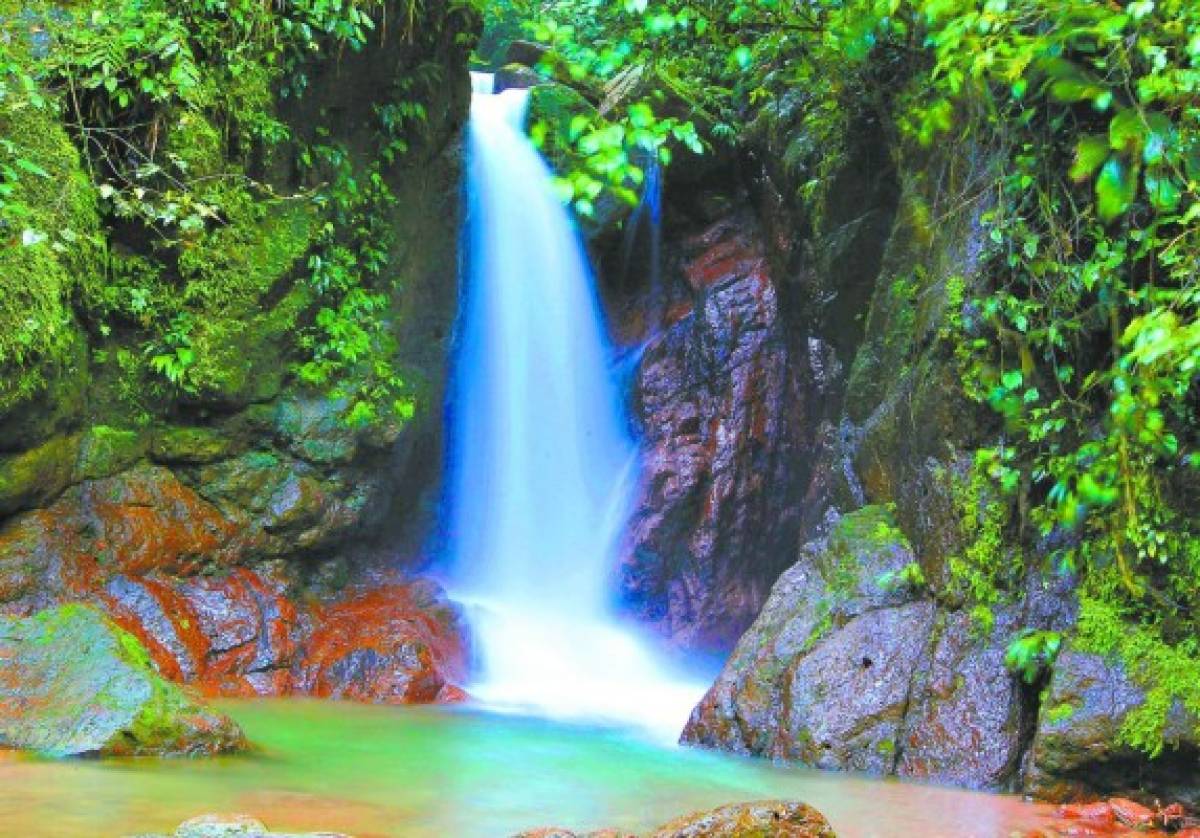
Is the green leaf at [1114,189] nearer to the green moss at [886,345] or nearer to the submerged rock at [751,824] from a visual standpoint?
the green moss at [886,345]

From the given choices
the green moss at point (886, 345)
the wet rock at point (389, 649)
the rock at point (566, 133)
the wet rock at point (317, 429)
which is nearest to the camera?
the green moss at point (886, 345)

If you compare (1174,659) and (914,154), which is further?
(914,154)

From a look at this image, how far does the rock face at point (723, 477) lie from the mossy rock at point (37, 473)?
5.28 m

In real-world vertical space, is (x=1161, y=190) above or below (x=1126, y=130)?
below

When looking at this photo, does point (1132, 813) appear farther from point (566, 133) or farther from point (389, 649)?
point (566, 133)

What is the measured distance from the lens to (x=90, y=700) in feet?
17.5

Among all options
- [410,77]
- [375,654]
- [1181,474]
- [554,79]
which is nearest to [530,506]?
[375,654]

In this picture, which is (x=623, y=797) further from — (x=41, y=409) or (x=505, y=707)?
(x=41, y=409)

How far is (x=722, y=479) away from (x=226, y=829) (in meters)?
7.79

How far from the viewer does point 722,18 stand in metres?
6.78

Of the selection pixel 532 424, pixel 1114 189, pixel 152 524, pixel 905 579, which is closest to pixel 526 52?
pixel 532 424

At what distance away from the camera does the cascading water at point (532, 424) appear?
10664 mm

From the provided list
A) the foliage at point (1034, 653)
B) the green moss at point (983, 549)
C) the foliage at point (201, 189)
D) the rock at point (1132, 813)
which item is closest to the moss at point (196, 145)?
the foliage at point (201, 189)

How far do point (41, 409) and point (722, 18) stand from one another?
5.33 meters
